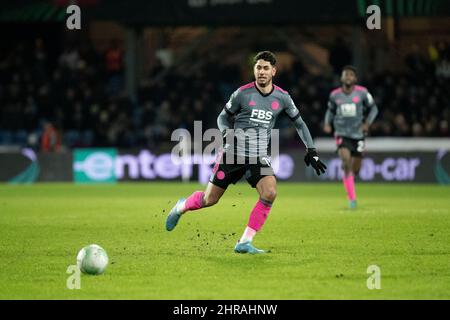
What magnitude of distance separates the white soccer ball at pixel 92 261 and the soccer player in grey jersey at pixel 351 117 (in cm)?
826

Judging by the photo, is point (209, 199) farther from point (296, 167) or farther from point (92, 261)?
point (296, 167)

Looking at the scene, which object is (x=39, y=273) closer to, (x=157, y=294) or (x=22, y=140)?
(x=157, y=294)

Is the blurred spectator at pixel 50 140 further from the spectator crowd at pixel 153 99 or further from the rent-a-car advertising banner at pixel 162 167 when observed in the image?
the rent-a-car advertising banner at pixel 162 167

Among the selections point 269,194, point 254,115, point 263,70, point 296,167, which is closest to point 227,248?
point 269,194

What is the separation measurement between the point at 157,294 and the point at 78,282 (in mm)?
917

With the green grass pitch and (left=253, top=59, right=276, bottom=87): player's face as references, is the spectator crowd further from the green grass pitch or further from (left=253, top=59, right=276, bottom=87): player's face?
(left=253, top=59, right=276, bottom=87): player's face

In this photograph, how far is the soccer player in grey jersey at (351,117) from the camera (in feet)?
54.8

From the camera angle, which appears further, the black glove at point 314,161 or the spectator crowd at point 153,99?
the spectator crowd at point 153,99

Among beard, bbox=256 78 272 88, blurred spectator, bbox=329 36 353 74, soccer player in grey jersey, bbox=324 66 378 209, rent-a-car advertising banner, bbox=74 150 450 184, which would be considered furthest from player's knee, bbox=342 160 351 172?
blurred spectator, bbox=329 36 353 74

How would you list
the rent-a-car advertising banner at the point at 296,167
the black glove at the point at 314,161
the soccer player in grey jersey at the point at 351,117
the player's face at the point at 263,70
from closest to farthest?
the player's face at the point at 263,70 < the black glove at the point at 314,161 < the soccer player in grey jersey at the point at 351,117 < the rent-a-car advertising banner at the point at 296,167

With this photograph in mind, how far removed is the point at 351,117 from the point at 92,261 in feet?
28.6

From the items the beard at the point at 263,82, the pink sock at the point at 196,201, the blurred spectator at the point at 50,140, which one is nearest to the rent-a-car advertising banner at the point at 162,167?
the blurred spectator at the point at 50,140

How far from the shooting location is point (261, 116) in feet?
35.1

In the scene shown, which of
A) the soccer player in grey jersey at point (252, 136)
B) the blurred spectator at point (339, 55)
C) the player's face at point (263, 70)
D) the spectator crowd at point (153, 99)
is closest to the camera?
the player's face at point (263, 70)
